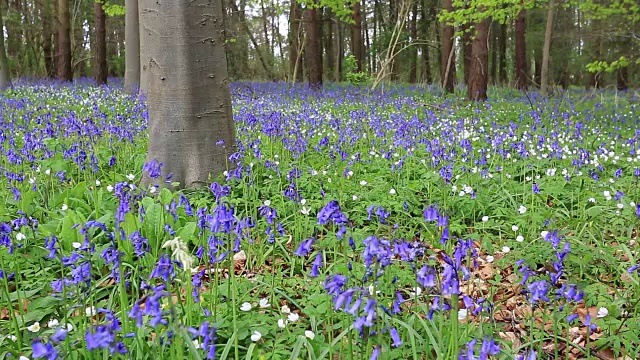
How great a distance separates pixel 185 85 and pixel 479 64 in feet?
28.7

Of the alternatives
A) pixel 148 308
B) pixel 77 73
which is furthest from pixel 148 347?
pixel 77 73

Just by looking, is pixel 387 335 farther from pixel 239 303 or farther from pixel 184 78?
pixel 184 78

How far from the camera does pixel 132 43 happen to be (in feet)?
37.8

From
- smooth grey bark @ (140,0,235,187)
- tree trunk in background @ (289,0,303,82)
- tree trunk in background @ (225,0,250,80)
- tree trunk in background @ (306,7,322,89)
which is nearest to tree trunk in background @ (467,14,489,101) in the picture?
tree trunk in background @ (306,7,322,89)

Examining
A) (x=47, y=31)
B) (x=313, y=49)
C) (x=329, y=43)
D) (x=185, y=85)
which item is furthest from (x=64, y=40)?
(x=329, y=43)

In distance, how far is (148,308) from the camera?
1316 millimetres

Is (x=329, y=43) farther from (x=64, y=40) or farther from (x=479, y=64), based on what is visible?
(x=479, y=64)

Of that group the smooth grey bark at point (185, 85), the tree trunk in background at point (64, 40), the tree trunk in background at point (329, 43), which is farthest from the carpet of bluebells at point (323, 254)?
the tree trunk in background at point (329, 43)

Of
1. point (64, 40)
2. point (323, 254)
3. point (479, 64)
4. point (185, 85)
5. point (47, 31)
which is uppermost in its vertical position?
point (47, 31)

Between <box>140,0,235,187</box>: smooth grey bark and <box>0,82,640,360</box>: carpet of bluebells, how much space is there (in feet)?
0.82

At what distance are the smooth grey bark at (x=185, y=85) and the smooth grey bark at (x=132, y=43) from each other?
296 inches

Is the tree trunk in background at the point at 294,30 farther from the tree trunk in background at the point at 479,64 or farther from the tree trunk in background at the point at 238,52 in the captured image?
the tree trunk in background at the point at 479,64

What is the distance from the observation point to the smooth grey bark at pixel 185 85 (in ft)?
13.0

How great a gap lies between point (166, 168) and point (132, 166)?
3.09 feet
